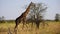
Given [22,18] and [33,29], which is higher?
[22,18]

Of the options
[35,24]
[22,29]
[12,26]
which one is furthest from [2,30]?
[35,24]

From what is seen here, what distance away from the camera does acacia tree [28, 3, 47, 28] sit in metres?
1.53

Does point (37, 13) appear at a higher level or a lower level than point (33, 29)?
higher

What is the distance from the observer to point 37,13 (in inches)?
60.3

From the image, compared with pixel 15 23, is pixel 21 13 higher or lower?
higher

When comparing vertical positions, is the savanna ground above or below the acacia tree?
below

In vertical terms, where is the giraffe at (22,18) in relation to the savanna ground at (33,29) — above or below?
above

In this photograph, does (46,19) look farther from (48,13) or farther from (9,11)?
(9,11)

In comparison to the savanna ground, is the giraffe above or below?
above

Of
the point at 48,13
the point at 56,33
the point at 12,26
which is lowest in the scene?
the point at 56,33

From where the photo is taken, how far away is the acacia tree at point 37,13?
153cm

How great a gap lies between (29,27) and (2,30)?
0.34m

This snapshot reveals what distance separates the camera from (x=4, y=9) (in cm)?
154

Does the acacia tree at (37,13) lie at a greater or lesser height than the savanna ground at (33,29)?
greater
